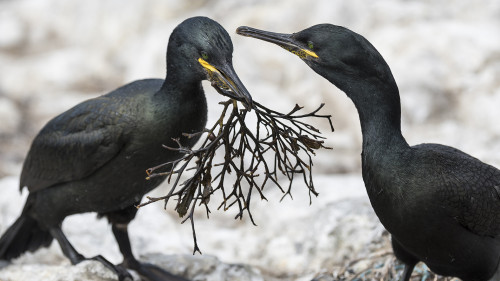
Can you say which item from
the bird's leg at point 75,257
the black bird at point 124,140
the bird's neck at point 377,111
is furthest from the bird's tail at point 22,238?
the bird's neck at point 377,111

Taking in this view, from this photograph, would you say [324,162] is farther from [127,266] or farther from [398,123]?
[398,123]

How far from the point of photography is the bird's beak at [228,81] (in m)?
4.11

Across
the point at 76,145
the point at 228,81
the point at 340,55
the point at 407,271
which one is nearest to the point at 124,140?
the point at 76,145

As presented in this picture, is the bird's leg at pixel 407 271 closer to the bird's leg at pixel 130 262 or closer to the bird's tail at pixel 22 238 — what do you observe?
the bird's leg at pixel 130 262

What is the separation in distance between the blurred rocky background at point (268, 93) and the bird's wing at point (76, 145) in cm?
65

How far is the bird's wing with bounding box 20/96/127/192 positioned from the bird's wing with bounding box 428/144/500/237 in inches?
81.9

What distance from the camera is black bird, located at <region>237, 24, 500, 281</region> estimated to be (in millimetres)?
4137

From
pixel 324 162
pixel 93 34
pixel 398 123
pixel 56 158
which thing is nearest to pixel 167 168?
pixel 56 158

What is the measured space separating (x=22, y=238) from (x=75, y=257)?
28.2 inches

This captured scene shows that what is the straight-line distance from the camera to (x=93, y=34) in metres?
11.8

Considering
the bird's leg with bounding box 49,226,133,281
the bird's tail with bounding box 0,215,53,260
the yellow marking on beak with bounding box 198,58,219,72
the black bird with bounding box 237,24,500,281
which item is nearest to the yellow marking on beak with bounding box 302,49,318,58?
the black bird with bounding box 237,24,500,281

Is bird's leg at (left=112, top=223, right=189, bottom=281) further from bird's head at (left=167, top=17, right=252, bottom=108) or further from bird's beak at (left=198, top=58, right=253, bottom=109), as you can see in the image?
bird's beak at (left=198, top=58, right=253, bottom=109)

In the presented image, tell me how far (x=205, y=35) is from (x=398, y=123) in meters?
1.26

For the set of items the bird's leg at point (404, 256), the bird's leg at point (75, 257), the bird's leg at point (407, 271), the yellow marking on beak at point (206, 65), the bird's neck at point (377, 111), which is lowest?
the bird's leg at point (75, 257)
